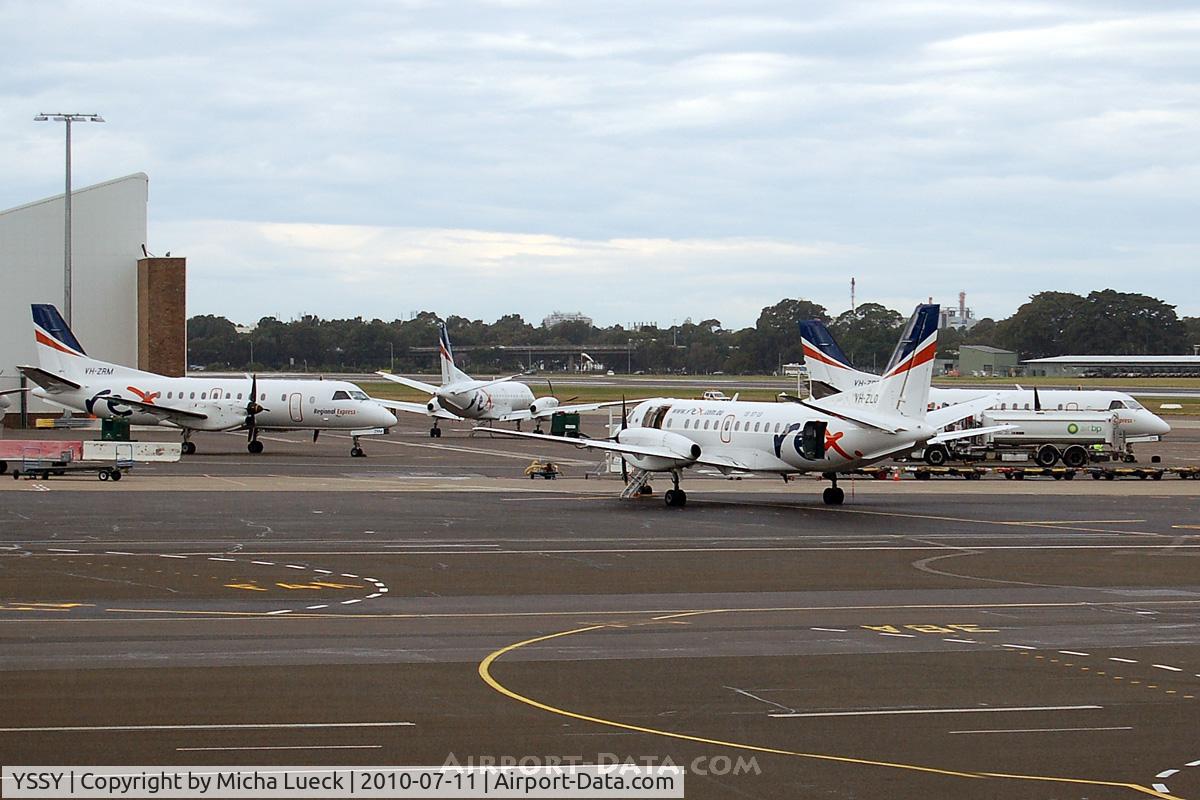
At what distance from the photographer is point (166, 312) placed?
288ft

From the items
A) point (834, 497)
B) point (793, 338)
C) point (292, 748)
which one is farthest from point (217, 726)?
point (793, 338)

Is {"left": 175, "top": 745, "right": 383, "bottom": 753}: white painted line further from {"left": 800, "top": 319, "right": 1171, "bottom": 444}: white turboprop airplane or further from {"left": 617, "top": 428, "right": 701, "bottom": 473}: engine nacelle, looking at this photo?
{"left": 800, "top": 319, "right": 1171, "bottom": 444}: white turboprop airplane

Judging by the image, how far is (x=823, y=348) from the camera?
200 feet

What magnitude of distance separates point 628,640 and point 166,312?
74619 millimetres

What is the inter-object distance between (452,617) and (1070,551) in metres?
15.3

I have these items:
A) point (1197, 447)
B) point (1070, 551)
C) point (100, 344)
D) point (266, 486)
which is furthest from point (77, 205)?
point (1070, 551)

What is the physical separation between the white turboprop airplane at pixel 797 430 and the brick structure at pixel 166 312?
52.5 metres

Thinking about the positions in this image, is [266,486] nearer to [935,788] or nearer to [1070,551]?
[1070,551]

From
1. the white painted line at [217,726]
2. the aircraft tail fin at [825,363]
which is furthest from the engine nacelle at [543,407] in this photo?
the white painted line at [217,726]

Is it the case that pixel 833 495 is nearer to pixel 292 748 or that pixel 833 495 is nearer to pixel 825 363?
pixel 825 363

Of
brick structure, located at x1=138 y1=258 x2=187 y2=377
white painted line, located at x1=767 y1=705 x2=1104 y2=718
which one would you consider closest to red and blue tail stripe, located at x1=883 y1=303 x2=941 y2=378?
white painted line, located at x1=767 y1=705 x2=1104 y2=718

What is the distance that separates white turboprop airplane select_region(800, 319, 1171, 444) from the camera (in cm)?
5903

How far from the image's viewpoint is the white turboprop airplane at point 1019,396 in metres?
59.0

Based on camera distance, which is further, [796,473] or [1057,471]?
[1057,471]
